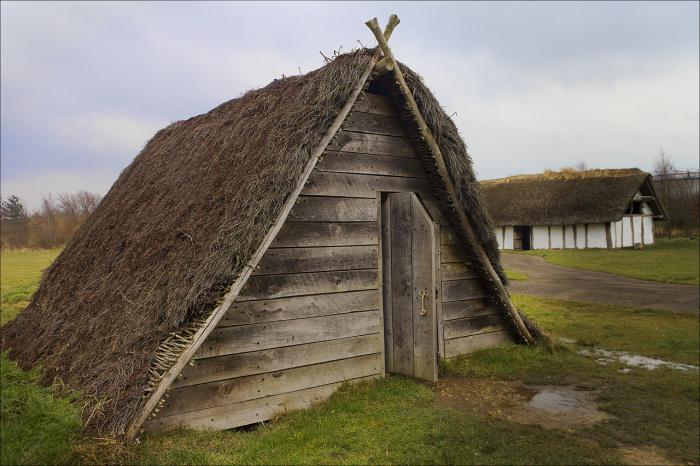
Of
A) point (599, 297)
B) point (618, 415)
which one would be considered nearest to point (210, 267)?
point (618, 415)

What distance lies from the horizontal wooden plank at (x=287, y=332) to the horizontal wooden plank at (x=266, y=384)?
32 cm

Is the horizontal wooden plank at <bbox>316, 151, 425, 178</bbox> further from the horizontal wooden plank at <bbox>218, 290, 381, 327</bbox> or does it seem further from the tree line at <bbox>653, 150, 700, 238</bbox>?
the tree line at <bbox>653, 150, 700, 238</bbox>

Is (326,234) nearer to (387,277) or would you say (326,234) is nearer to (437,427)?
(387,277)

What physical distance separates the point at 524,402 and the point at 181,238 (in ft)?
15.3

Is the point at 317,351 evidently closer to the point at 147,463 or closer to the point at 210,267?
the point at 210,267

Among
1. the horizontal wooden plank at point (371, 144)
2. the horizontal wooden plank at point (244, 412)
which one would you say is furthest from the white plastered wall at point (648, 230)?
the horizontal wooden plank at point (244, 412)

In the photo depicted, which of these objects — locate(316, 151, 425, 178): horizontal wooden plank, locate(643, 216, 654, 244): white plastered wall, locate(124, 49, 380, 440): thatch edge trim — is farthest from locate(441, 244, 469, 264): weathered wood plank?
locate(643, 216, 654, 244): white plastered wall

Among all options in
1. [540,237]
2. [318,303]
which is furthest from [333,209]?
[540,237]

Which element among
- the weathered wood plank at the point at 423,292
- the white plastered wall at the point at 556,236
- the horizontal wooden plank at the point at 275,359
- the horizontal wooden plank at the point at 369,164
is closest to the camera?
the horizontal wooden plank at the point at 275,359

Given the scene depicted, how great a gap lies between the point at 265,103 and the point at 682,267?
69.0 ft

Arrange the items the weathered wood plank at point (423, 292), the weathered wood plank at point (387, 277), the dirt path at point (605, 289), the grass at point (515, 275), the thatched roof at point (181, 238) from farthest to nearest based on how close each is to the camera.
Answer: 1. the grass at point (515, 275)
2. the dirt path at point (605, 289)
3. the weathered wood plank at point (387, 277)
4. the weathered wood plank at point (423, 292)
5. the thatched roof at point (181, 238)

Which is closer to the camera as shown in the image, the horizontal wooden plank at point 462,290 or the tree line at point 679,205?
the horizontal wooden plank at point 462,290

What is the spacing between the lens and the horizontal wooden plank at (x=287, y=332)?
5355mm

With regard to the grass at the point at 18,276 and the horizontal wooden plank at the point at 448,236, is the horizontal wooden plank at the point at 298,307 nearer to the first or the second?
the horizontal wooden plank at the point at 448,236
